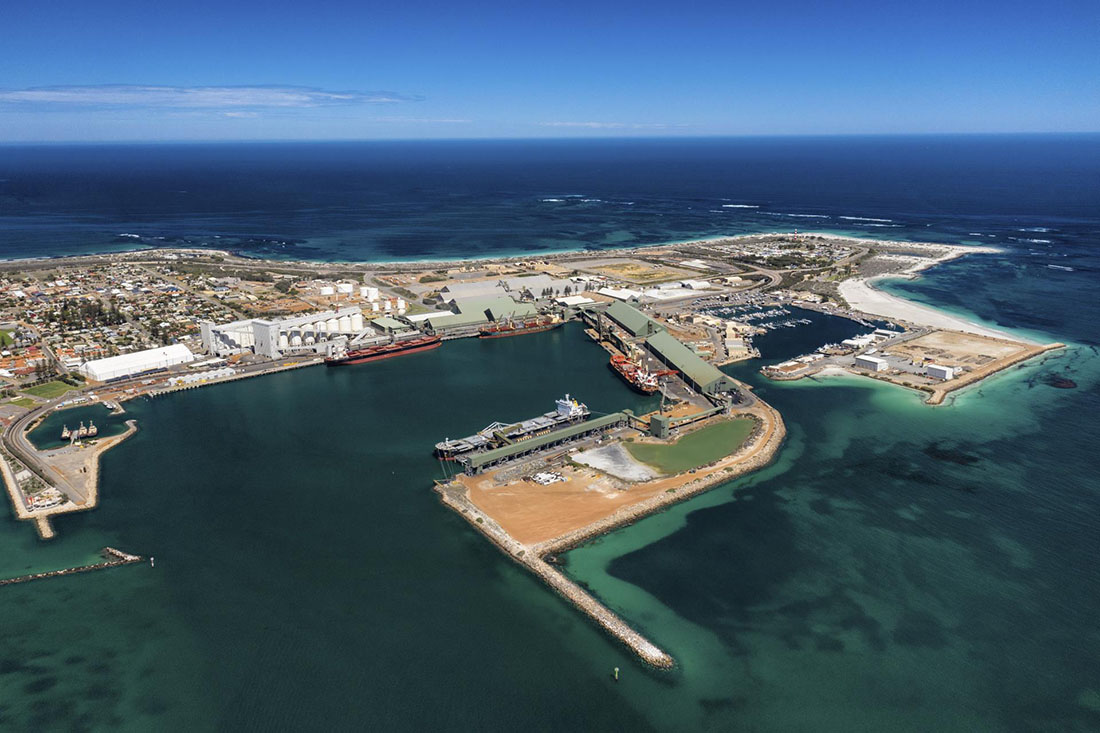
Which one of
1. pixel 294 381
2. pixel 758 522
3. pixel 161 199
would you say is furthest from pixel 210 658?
pixel 161 199

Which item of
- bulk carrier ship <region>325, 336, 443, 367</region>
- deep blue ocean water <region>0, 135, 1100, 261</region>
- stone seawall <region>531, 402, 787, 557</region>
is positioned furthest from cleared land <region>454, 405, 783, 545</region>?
deep blue ocean water <region>0, 135, 1100, 261</region>

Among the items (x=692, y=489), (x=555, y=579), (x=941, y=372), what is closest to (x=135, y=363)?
(x=555, y=579)

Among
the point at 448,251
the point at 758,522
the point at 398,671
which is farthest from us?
the point at 448,251

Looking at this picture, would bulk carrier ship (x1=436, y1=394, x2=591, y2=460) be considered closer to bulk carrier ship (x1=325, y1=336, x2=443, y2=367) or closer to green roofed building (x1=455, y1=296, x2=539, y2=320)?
bulk carrier ship (x1=325, y1=336, x2=443, y2=367)

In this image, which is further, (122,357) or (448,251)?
(448,251)

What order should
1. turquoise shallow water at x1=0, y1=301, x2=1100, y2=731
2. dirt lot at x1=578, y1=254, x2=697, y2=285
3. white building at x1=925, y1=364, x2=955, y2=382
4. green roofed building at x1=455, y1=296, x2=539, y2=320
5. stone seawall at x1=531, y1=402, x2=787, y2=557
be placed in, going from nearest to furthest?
1. turquoise shallow water at x1=0, y1=301, x2=1100, y2=731
2. stone seawall at x1=531, y1=402, x2=787, y2=557
3. white building at x1=925, y1=364, x2=955, y2=382
4. green roofed building at x1=455, y1=296, x2=539, y2=320
5. dirt lot at x1=578, y1=254, x2=697, y2=285

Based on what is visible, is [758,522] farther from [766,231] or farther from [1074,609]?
[766,231]
